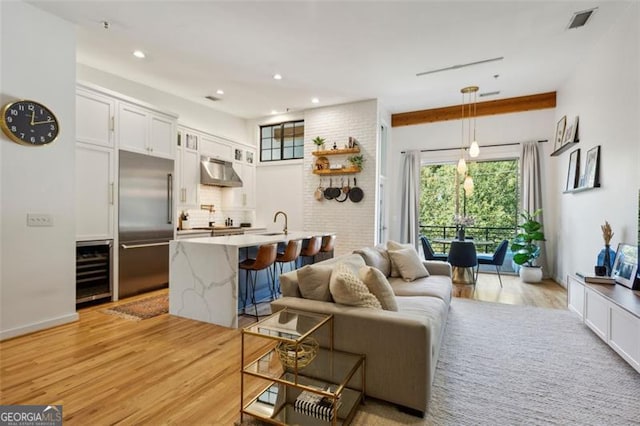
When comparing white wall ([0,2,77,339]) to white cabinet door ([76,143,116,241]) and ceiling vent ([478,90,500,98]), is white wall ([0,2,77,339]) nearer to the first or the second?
white cabinet door ([76,143,116,241])

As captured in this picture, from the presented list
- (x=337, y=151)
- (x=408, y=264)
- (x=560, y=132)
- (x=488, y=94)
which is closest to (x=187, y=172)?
(x=337, y=151)

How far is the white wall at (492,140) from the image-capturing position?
577 cm

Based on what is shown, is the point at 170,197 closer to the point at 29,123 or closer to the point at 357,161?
the point at 29,123

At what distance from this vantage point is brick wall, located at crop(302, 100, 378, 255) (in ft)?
19.2

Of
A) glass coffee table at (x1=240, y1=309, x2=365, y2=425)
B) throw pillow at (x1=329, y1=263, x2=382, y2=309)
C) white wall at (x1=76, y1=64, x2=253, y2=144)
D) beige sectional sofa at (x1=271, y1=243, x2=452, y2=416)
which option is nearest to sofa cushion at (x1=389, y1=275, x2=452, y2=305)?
beige sectional sofa at (x1=271, y1=243, x2=452, y2=416)

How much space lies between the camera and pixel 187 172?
5.54m

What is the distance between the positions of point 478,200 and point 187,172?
5805 millimetres

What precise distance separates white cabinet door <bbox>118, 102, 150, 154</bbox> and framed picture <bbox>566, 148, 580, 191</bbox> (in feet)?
20.7

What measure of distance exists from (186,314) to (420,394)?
2.73m

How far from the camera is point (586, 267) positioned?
4199mm

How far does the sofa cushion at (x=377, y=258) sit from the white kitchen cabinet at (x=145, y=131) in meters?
3.46

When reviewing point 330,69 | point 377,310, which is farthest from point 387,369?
point 330,69

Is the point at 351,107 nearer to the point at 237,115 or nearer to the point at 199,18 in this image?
the point at 237,115

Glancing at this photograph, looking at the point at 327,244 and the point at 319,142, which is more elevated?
the point at 319,142
